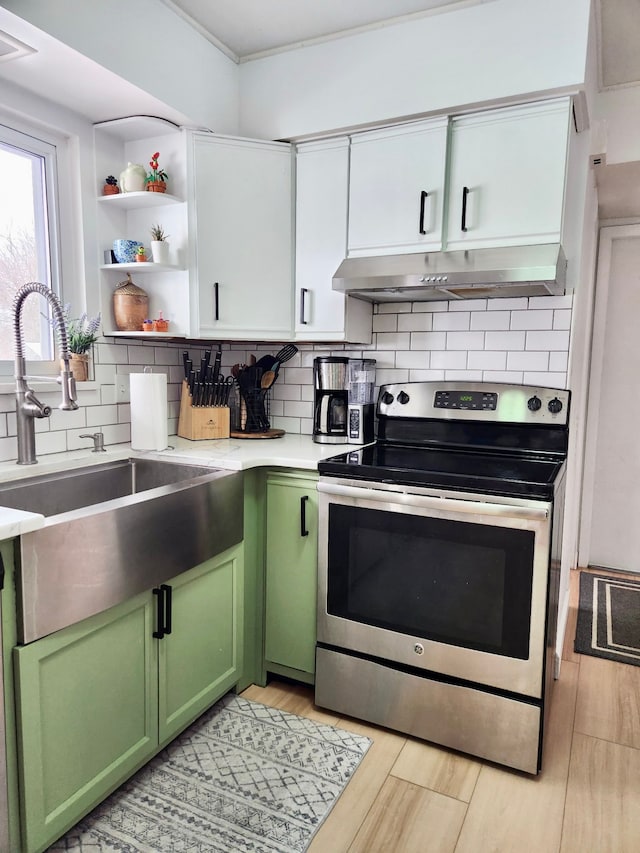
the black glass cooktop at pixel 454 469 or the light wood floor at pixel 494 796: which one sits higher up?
the black glass cooktop at pixel 454 469

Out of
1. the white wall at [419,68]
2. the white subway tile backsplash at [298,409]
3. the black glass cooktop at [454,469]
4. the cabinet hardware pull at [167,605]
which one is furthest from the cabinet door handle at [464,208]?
the cabinet hardware pull at [167,605]

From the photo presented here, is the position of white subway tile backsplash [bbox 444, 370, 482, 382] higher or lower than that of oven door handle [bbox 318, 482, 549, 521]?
higher

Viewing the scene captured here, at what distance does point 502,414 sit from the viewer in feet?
7.43

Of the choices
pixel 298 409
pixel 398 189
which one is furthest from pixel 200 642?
pixel 398 189

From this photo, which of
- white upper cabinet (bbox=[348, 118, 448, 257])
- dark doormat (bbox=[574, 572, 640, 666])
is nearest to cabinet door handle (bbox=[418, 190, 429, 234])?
white upper cabinet (bbox=[348, 118, 448, 257])

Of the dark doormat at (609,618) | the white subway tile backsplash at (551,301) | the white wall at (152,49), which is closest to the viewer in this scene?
the white wall at (152,49)

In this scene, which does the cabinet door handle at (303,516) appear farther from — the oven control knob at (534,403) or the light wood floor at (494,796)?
the oven control knob at (534,403)

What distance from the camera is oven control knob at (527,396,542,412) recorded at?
2191 millimetres

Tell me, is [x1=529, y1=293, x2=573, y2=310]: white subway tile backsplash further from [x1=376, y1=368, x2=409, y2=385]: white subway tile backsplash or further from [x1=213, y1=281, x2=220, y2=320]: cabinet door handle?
[x1=213, y1=281, x2=220, y2=320]: cabinet door handle

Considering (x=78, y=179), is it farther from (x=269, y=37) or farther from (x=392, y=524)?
(x=392, y=524)

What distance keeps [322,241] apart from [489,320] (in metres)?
0.77

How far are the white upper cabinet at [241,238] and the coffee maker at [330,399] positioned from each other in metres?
0.23

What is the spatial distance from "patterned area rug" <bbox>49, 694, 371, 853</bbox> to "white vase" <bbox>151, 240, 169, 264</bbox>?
1.68 meters

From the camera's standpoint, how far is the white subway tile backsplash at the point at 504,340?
→ 232 centimetres
